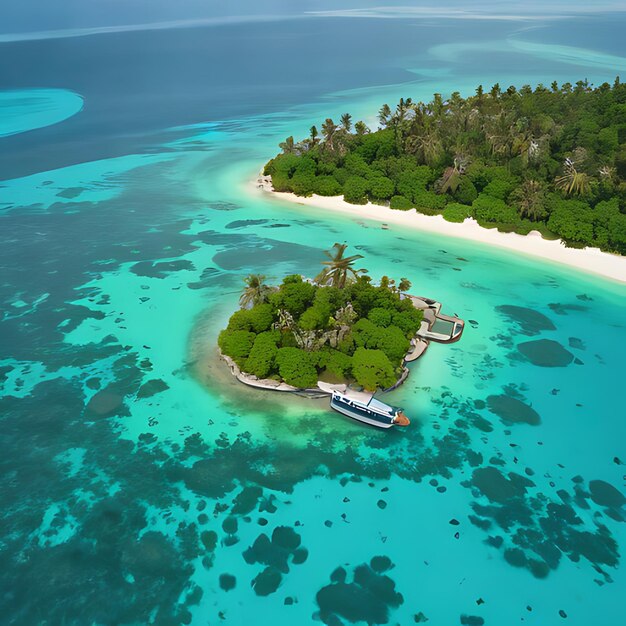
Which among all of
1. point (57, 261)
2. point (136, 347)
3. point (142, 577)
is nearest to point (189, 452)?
point (142, 577)

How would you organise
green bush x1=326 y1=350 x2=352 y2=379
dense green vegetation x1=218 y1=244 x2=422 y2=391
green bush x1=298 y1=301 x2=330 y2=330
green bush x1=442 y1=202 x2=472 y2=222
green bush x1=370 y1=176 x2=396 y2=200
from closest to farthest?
1. dense green vegetation x1=218 y1=244 x2=422 y2=391
2. green bush x1=326 y1=350 x2=352 y2=379
3. green bush x1=298 y1=301 x2=330 y2=330
4. green bush x1=442 y1=202 x2=472 y2=222
5. green bush x1=370 y1=176 x2=396 y2=200

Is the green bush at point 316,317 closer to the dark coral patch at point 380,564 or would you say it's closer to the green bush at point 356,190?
the dark coral patch at point 380,564

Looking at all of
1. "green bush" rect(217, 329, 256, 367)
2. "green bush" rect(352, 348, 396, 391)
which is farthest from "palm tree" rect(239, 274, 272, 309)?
"green bush" rect(352, 348, 396, 391)

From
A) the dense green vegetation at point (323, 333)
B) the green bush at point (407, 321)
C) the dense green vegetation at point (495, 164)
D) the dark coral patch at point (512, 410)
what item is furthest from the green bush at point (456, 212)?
the dark coral patch at point (512, 410)

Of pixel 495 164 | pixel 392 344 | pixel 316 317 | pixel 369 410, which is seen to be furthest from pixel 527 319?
pixel 495 164

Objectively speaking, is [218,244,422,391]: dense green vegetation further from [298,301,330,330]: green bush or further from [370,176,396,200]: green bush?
[370,176,396,200]: green bush

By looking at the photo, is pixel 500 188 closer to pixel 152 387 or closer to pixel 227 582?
pixel 152 387
